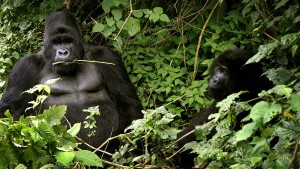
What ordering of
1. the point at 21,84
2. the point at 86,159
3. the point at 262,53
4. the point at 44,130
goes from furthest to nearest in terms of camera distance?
the point at 21,84 < the point at 262,53 < the point at 86,159 < the point at 44,130

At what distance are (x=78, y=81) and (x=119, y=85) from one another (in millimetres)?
358

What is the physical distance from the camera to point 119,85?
202 inches

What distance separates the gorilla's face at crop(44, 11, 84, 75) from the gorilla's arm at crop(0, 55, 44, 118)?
14 cm

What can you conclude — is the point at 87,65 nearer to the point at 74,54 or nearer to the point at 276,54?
the point at 74,54

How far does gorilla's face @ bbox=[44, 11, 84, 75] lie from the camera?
193 inches

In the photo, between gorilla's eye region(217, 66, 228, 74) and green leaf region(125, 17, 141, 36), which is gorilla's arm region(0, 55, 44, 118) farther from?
gorilla's eye region(217, 66, 228, 74)

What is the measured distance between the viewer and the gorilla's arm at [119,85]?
502cm

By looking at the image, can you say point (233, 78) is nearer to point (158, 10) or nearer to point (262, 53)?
point (262, 53)

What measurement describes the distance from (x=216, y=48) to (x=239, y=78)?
1158 millimetres

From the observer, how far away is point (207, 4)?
6039 mm

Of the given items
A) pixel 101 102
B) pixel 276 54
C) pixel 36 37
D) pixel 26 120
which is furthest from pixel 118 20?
pixel 26 120

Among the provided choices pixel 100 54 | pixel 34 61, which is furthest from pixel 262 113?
pixel 34 61

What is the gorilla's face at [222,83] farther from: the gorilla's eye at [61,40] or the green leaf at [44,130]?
the green leaf at [44,130]

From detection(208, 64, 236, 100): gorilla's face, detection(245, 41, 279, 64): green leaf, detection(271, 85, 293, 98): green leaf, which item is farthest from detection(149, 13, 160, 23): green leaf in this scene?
detection(271, 85, 293, 98): green leaf
